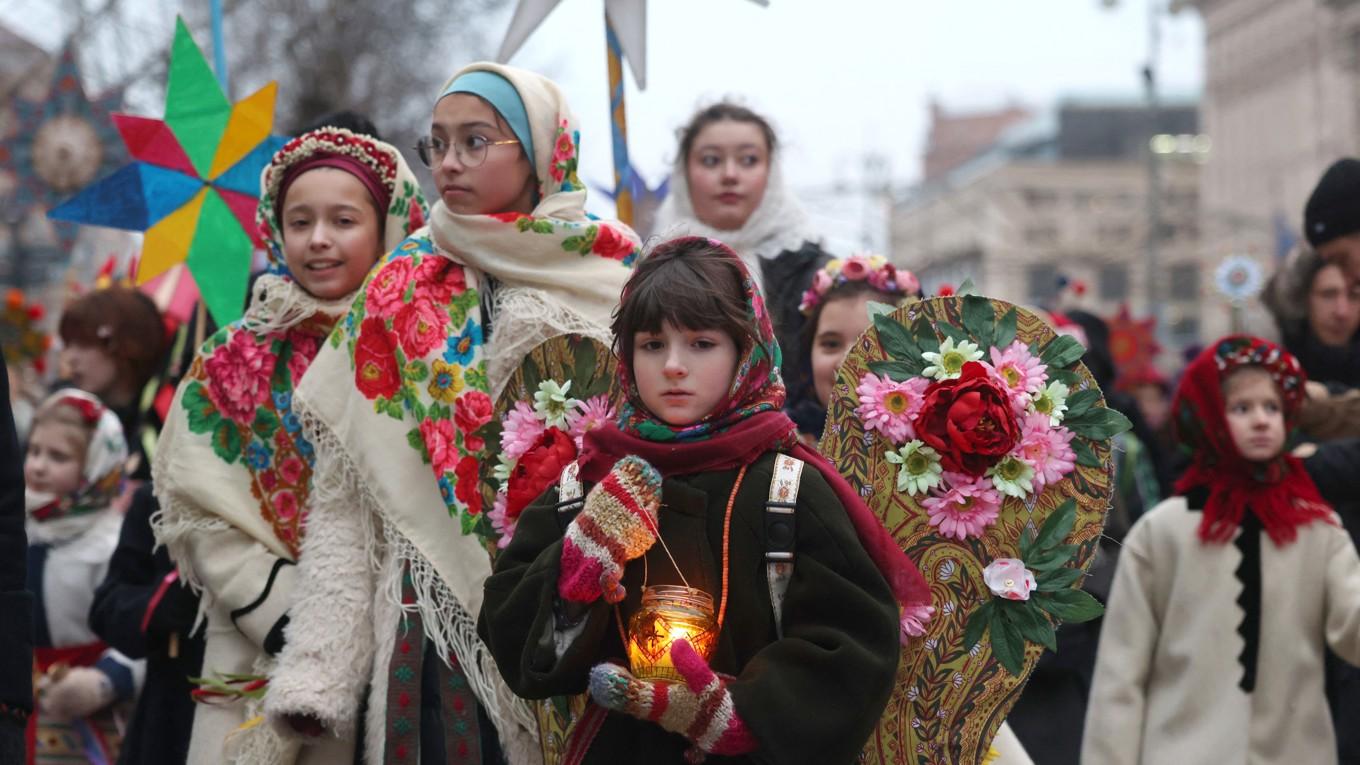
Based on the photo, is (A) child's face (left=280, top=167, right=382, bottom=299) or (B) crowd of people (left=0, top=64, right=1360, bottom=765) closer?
(B) crowd of people (left=0, top=64, right=1360, bottom=765)

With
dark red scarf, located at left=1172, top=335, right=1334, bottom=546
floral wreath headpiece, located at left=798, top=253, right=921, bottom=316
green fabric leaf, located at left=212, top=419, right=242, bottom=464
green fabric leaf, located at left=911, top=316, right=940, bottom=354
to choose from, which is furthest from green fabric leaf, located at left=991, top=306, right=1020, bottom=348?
dark red scarf, located at left=1172, top=335, right=1334, bottom=546

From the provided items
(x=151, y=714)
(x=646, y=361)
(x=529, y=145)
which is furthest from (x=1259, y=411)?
(x=151, y=714)

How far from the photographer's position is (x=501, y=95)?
4.18m

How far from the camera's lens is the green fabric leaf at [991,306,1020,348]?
3504 millimetres

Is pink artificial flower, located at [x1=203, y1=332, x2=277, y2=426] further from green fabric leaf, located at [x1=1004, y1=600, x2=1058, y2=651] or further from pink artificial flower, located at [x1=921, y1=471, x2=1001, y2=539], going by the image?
green fabric leaf, located at [x1=1004, y1=600, x2=1058, y2=651]

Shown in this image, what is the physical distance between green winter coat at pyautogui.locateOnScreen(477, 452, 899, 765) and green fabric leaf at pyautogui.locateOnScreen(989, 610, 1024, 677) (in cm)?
37

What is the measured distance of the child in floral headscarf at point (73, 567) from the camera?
5.59 meters

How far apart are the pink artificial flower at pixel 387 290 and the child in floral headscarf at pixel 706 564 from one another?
99 cm

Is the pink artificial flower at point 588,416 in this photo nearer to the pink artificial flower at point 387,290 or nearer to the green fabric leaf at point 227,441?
the pink artificial flower at point 387,290

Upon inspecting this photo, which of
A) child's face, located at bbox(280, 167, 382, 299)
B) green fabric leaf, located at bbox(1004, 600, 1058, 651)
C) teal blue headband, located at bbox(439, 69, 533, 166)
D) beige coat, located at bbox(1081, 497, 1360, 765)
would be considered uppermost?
teal blue headband, located at bbox(439, 69, 533, 166)

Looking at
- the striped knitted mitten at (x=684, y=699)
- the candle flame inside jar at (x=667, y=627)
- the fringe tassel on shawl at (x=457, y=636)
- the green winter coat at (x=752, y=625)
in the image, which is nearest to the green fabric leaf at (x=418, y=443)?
the fringe tassel on shawl at (x=457, y=636)

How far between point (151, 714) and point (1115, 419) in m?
2.78

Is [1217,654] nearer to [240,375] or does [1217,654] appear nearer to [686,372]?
[686,372]

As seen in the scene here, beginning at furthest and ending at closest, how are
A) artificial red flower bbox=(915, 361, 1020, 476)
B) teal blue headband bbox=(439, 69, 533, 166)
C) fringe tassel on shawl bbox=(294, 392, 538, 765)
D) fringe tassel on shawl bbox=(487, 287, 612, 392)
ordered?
teal blue headband bbox=(439, 69, 533, 166), fringe tassel on shawl bbox=(487, 287, 612, 392), fringe tassel on shawl bbox=(294, 392, 538, 765), artificial red flower bbox=(915, 361, 1020, 476)
